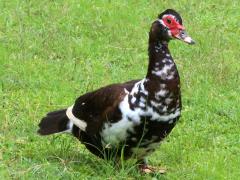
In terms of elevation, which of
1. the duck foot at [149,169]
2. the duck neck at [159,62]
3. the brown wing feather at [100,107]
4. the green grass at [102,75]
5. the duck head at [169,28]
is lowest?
the duck foot at [149,169]

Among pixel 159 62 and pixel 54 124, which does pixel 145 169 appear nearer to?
pixel 54 124

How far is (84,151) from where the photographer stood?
7289mm

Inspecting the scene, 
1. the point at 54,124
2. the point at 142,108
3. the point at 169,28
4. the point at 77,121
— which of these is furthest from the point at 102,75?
the point at 142,108

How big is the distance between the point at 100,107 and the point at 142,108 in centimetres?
49

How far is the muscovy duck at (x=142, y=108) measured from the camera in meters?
6.32

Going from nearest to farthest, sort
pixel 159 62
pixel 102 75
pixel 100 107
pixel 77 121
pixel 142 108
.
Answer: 1. pixel 142 108
2. pixel 159 62
3. pixel 100 107
4. pixel 77 121
5. pixel 102 75

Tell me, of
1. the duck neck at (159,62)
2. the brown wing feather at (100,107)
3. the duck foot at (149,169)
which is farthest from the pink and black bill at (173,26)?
the duck foot at (149,169)

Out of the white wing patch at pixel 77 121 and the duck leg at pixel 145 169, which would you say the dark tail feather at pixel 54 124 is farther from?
the duck leg at pixel 145 169

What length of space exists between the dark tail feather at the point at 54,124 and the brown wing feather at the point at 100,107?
163mm

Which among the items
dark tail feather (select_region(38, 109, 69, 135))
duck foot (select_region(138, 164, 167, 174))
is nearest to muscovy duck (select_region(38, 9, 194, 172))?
duck foot (select_region(138, 164, 167, 174))

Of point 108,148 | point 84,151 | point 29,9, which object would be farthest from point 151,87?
point 29,9

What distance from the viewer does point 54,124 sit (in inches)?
279

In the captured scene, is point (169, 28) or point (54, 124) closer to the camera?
point (169, 28)

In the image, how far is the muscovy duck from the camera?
6324mm
